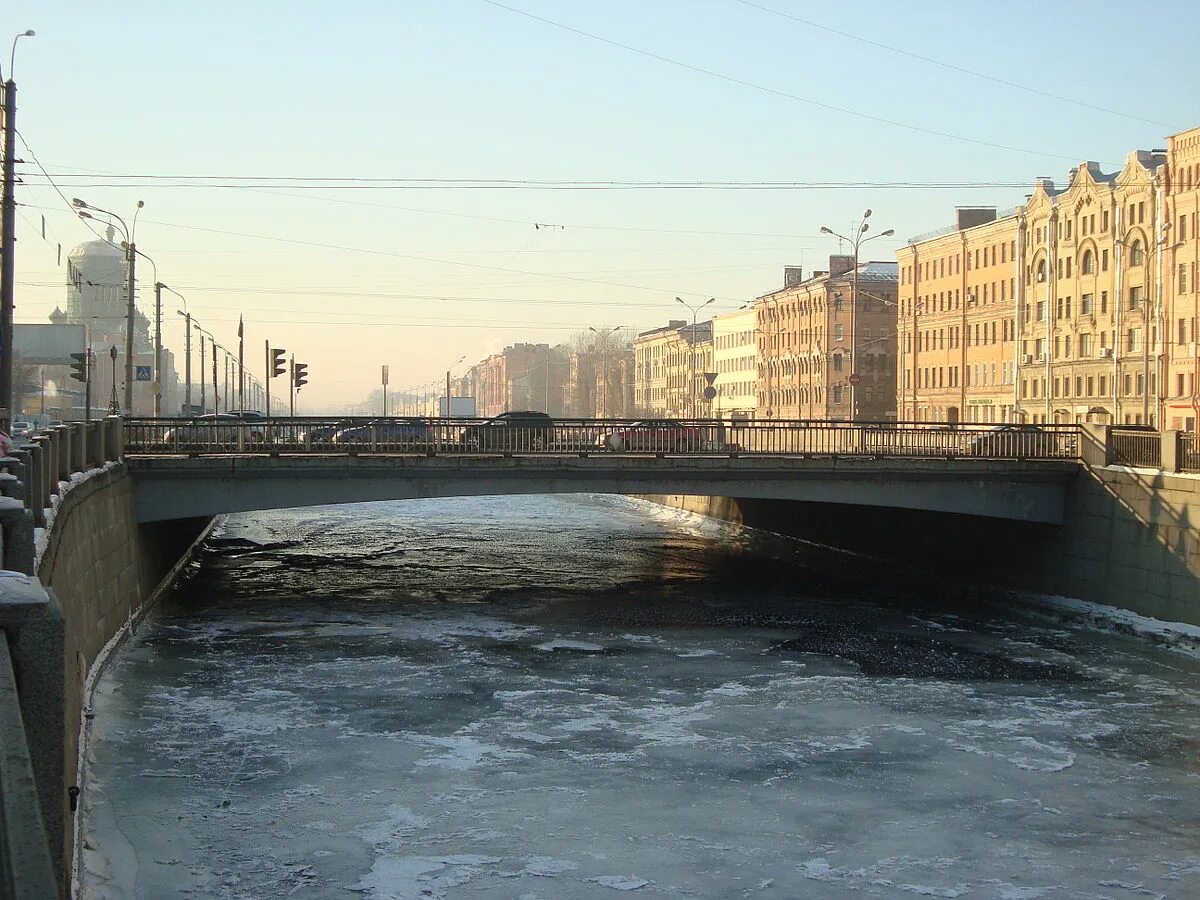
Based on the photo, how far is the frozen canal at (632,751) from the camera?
17031 mm

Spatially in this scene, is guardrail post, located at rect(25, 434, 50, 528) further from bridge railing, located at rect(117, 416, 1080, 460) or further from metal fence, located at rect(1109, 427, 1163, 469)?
metal fence, located at rect(1109, 427, 1163, 469)

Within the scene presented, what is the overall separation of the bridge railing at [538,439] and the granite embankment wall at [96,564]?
2.80m

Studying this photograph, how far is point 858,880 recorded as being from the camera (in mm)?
16578

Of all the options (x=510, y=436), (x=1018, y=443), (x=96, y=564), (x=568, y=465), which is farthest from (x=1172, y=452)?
(x=96, y=564)

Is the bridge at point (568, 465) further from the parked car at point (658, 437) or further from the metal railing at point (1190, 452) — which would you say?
the metal railing at point (1190, 452)

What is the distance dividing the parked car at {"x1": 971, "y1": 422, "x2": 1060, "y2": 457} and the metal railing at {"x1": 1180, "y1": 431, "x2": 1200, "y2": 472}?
4.55m

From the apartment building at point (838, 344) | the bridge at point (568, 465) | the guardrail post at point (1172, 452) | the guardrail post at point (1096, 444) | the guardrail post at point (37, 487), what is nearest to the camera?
the guardrail post at point (37, 487)

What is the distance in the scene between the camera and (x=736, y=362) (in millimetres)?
159750

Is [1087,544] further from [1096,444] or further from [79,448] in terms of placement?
[79,448]

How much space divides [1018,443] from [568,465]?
13.3 meters

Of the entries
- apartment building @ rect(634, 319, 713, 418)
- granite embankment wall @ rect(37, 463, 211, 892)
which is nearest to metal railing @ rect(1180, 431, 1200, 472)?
granite embankment wall @ rect(37, 463, 211, 892)

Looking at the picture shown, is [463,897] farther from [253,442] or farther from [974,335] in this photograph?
[974,335]

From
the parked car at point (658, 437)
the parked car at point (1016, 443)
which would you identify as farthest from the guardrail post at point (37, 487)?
the parked car at point (1016, 443)

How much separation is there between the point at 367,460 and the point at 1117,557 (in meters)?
20.4
